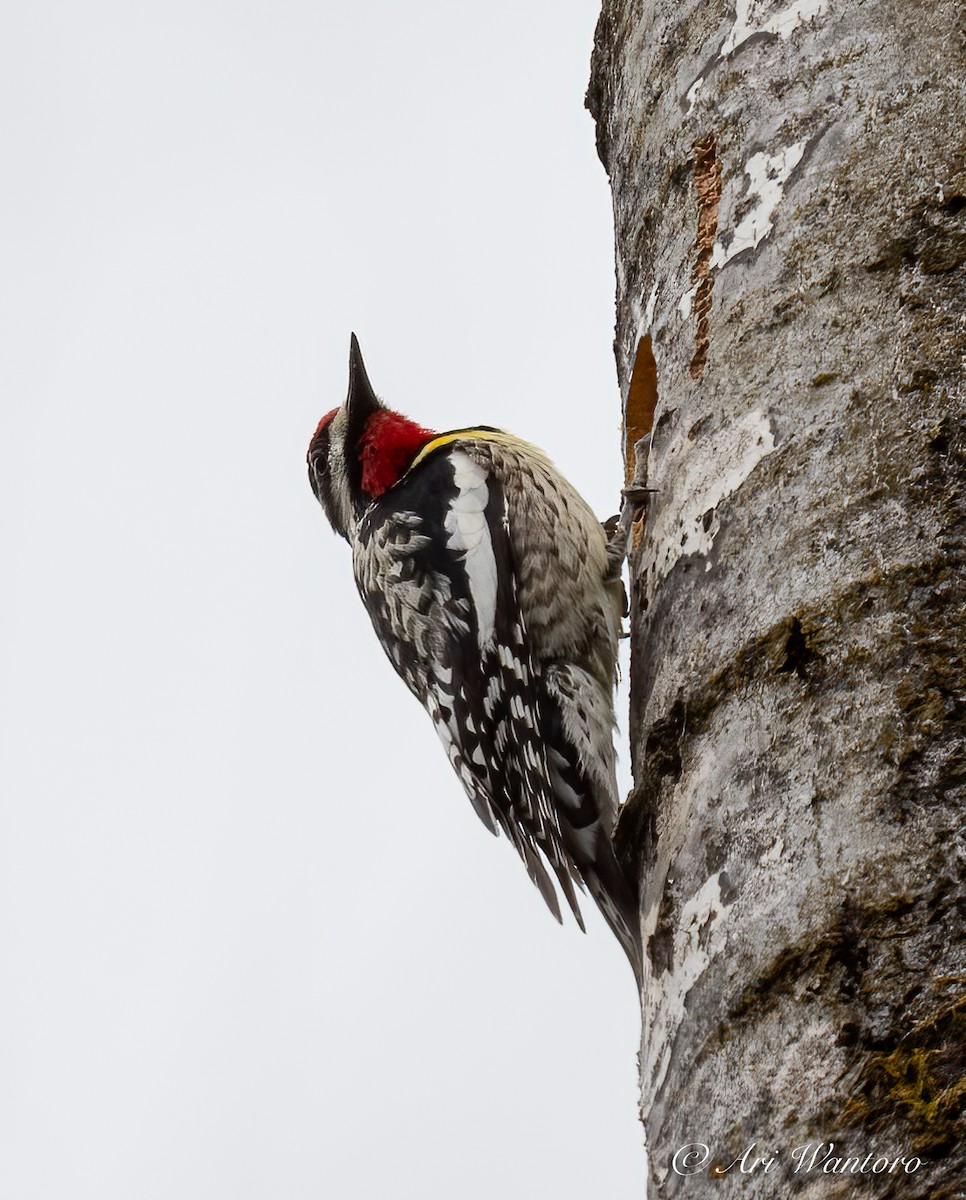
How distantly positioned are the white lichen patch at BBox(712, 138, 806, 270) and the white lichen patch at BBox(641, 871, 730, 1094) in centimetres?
100

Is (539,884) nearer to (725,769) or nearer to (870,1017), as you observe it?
(725,769)

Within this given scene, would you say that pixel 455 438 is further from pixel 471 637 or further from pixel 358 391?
pixel 471 637

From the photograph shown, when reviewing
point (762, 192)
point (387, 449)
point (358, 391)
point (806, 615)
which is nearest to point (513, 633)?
point (387, 449)

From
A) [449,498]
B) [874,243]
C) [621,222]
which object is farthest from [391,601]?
[874,243]

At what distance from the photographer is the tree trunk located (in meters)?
1.28

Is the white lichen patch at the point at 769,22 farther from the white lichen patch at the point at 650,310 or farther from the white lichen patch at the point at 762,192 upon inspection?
the white lichen patch at the point at 650,310

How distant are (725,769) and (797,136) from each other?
3.30ft

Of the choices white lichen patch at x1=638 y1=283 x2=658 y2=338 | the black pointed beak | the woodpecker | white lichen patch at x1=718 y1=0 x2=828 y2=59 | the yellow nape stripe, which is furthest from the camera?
the black pointed beak

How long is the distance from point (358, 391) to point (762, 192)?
2.25 meters

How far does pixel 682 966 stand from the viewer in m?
1.58

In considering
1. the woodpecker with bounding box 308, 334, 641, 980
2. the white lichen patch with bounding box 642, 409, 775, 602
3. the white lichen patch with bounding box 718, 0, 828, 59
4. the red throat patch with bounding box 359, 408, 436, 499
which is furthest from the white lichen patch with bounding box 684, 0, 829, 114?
the red throat patch with bounding box 359, 408, 436, 499

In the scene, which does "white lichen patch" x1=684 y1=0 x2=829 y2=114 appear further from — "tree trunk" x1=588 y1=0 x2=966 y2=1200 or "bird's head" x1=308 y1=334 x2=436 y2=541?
"bird's head" x1=308 y1=334 x2=436 y2=541

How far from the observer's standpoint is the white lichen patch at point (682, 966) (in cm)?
152

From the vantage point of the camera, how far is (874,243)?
184 cm
